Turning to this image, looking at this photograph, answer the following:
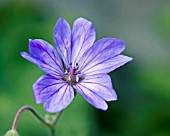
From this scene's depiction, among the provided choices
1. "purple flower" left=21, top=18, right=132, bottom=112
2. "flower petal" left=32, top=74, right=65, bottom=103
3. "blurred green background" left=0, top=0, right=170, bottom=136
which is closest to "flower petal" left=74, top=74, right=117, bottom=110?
"purple flower" left=21, top=18, right=132, bottom=112

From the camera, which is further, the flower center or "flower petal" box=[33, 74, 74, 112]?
the flower center

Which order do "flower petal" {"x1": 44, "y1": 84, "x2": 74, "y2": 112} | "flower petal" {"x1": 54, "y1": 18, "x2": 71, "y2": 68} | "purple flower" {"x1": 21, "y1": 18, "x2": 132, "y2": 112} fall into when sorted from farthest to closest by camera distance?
"flower petal" {"x1": 54, "y1": 18, "x2": 71, "y2": 68} < "purple flower" {"x1": 21, "y1": 18, "x2": 132, "y2": 112} < "flower petal" {"x1": 44, "y1": 84, "x2": 74, "y2": 112}

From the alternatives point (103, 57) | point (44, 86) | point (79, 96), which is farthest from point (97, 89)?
point (79, 96)

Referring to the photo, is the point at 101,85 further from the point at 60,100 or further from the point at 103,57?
the point at 60,100

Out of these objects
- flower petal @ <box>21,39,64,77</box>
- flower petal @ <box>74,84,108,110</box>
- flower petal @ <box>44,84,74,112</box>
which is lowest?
flower petal @ <box>74,84,108,110</box>

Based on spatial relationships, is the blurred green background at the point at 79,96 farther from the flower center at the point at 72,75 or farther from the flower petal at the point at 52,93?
the flower petal at the point at 52,93

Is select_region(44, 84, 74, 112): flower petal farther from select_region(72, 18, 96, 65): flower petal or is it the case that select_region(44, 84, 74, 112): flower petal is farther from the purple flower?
select_region(72, 18, 96, 65): flower petal

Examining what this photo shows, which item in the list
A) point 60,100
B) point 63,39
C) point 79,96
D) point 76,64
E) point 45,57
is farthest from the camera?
point 79,96
